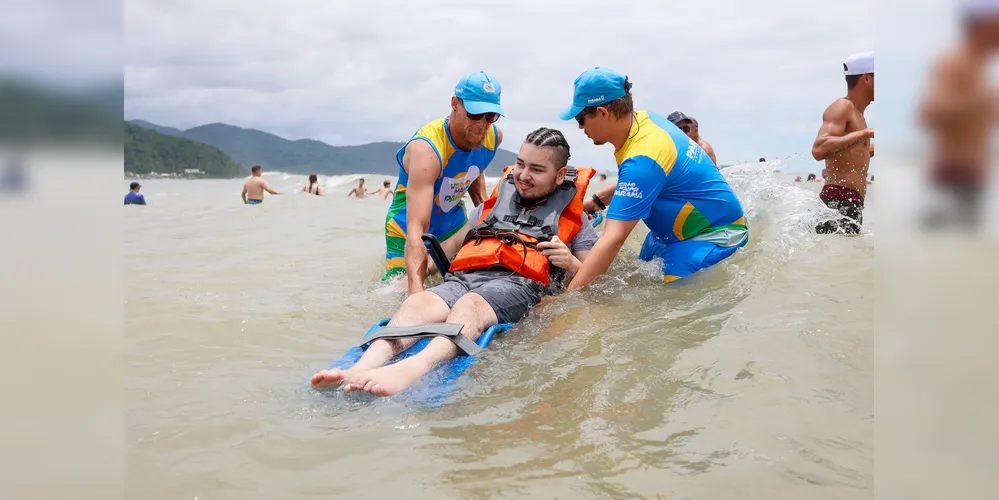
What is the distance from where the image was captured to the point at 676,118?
284 inches

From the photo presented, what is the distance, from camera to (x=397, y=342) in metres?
3.37

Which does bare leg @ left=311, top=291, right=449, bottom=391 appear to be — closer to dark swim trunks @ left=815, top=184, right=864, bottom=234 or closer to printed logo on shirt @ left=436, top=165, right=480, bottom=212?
printed logo on shirt @ left=436, top=165, right=480, bottom=212

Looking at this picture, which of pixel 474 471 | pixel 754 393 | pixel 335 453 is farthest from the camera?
pixel 754 393

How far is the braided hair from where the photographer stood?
4285 millimetres

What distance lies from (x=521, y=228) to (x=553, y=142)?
2.06ft

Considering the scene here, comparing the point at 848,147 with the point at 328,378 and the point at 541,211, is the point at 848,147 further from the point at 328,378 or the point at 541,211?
the point at 328,378

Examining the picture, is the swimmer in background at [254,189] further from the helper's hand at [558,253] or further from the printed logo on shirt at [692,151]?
the printed logo on shirt at [692,151]

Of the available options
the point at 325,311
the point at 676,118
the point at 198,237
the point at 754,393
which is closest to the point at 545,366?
the point at 754,393

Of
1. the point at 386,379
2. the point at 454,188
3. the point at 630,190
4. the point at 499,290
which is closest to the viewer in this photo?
the point at 386,379
